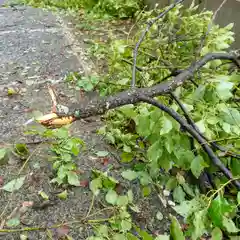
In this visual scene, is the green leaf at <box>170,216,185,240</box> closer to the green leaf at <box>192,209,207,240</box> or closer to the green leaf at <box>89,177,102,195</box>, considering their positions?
the green leaf at <box>192,209,207,240</box>

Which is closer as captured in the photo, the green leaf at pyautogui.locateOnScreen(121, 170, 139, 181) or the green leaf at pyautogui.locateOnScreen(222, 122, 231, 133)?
the green leaf at pyautogui.locateOnScreen(222, 122, 231, 133)

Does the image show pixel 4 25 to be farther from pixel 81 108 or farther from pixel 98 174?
pixel 81 108

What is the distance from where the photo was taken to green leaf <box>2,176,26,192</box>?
65.7 inches

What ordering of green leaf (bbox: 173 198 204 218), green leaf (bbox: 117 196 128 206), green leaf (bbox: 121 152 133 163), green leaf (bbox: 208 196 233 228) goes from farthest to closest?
green leaf (bbox: 121 152 133 163), green leaf (bbox: 117 196 128 206), green leaf (bbox: 173 198 204 218), green leaf (bbox: 208 196 233 228)

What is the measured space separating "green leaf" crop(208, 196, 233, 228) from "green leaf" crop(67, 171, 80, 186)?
848mm

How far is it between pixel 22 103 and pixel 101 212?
121 cm

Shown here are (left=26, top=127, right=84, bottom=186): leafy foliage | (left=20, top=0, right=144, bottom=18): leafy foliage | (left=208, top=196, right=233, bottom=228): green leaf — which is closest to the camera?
(left=208, top=196, right=233, bottom=228): green leaf

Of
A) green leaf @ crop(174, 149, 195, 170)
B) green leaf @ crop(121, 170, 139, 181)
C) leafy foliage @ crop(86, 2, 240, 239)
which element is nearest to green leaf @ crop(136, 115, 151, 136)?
leafy foliage @ crop(86, 2, 240, 239)

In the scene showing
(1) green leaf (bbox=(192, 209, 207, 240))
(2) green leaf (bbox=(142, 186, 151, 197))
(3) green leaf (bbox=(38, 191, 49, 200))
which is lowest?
(2) green leaf (bbox=(142, 186, 151, 197))

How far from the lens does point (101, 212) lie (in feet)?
5.47

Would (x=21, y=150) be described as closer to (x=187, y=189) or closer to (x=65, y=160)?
(x=65, y=160)

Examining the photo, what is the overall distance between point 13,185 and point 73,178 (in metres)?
0.28

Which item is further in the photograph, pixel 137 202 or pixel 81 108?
pixel 137 202

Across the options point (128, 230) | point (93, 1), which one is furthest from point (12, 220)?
point (93, 1)
